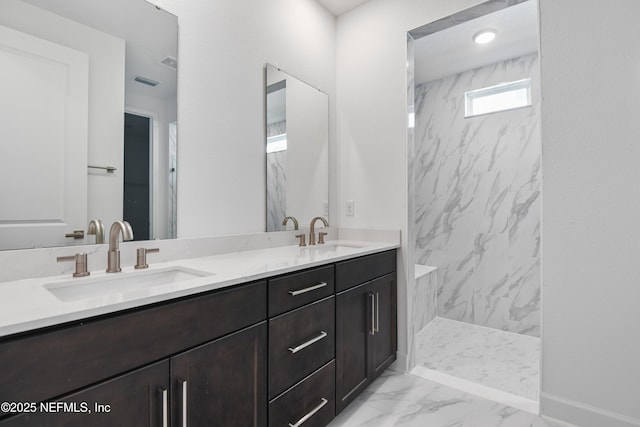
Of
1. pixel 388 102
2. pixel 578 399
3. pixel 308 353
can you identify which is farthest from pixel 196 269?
pixel 578 399

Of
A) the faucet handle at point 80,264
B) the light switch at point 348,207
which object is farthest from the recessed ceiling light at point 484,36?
the faucet handle at point 80,264

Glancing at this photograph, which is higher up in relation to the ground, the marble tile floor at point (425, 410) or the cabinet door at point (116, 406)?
the cabinet door at point (116, 406)

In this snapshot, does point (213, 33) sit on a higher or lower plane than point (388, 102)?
higher

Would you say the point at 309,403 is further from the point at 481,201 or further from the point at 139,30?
the point at 481,201

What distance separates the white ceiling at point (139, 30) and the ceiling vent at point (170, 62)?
1 cm

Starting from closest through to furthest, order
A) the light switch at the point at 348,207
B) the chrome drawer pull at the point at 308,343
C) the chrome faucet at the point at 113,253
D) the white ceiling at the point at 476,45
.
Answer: the chrome faucet at the point at 113,253 < the chrome drawer pull at the point at 308,343 < the white ceiling at the point at 476,45 < the light switch at the point at 348,207

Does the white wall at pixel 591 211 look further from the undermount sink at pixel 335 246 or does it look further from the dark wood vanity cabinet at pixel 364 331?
the undermount sink at pixel 335 246

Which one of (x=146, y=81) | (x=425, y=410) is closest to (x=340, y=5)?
(x=146, y=81)

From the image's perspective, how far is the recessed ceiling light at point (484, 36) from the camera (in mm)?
2487

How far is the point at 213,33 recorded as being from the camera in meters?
1.66

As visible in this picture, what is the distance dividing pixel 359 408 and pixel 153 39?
212cm

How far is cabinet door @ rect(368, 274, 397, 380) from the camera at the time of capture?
1.86 metres

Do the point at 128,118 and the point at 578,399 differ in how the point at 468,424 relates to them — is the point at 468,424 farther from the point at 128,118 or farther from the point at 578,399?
the point at 128,118

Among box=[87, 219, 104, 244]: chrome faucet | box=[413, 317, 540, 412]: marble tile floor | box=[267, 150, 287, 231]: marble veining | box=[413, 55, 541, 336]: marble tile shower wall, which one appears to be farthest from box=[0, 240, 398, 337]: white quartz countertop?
box=[413, 55, 541, 336]: marble tile shower wall
